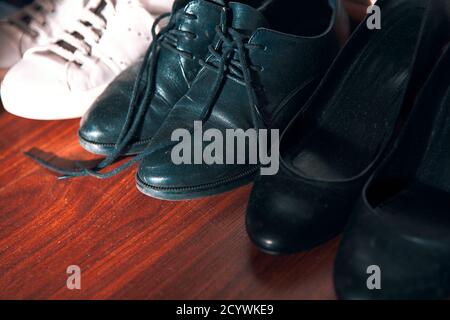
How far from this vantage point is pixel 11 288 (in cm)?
73

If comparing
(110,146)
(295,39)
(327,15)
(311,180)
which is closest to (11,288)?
(110,146)

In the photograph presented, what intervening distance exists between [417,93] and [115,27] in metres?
0.50

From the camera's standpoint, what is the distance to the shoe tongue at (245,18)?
0.84 meters

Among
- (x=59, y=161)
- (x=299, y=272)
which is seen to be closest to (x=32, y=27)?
(x=59, y=161)

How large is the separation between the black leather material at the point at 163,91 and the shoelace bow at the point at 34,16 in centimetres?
27

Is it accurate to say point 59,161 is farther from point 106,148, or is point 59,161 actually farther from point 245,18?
point 245,18

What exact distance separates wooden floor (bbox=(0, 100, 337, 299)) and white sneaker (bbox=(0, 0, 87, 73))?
27 centimetres

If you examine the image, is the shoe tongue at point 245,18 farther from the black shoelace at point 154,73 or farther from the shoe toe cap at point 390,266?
the shoe toe cap at point 390,266

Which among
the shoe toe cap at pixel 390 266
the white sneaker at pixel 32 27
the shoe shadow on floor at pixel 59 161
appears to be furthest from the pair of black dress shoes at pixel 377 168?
the white sneaker at pixel 32 27

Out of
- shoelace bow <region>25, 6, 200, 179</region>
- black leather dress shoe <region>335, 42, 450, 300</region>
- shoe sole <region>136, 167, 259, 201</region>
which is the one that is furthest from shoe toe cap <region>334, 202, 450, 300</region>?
shoelace bow <region>25, 6, 200, 179</region>

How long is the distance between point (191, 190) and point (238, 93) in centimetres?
14

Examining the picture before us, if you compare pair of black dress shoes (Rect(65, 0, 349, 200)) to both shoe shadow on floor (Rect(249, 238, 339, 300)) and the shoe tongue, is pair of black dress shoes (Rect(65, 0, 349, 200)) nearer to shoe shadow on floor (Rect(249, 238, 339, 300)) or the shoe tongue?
the shoe tongue

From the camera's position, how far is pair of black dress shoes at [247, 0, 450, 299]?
0.63m

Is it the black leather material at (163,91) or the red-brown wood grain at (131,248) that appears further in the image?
the black leather material at (163,91)
